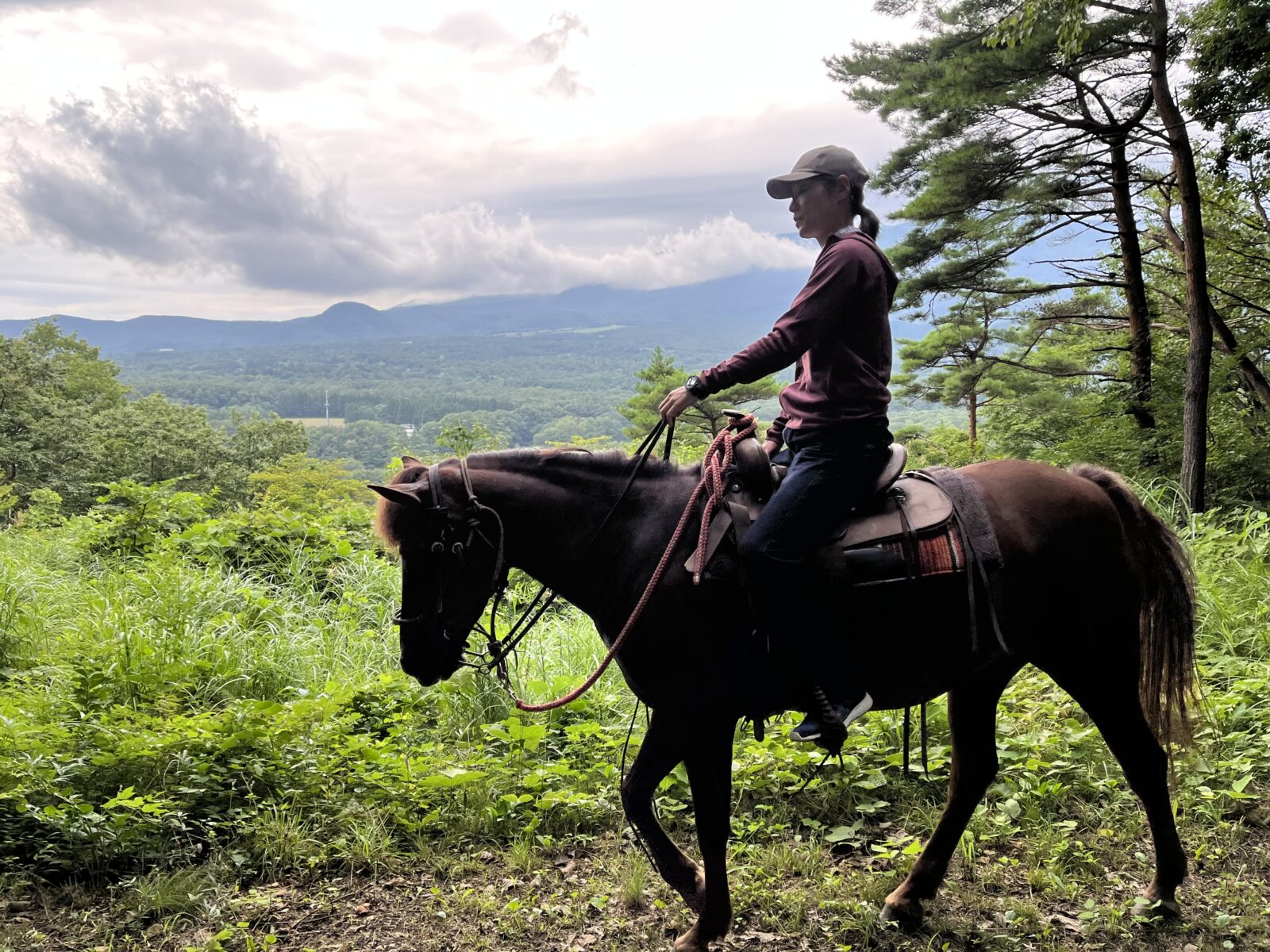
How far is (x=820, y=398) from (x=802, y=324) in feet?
0.95

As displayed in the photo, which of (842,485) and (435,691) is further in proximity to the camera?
(435,691)

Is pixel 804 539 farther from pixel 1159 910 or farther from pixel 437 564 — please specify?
pixel 1159 910

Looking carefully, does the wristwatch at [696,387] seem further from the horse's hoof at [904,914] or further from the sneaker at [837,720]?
the horse's hoof at [904,914]

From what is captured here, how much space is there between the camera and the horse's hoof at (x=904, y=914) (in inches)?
129

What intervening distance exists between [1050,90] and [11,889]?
41.8 ft

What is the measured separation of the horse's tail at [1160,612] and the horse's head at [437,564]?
2.59 metres

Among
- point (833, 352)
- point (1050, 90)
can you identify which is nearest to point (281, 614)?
point (833, 352)

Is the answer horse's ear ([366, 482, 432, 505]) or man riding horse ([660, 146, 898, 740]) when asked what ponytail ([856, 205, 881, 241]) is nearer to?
man riding horse ([660, 146, 898, 740])

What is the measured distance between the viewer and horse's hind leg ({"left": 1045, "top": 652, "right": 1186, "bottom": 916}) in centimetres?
325

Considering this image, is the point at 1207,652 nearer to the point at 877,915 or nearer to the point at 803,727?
the point at 877,915

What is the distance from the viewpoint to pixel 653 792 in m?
2.95

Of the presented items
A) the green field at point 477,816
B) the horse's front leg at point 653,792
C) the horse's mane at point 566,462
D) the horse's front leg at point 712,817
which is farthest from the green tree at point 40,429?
the horse's front leg at point 712,817

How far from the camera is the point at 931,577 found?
298cm

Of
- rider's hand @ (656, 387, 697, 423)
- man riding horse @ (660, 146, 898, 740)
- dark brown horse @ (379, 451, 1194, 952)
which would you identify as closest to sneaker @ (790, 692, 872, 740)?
man riding horse @ (660, 146, 898, 740)
